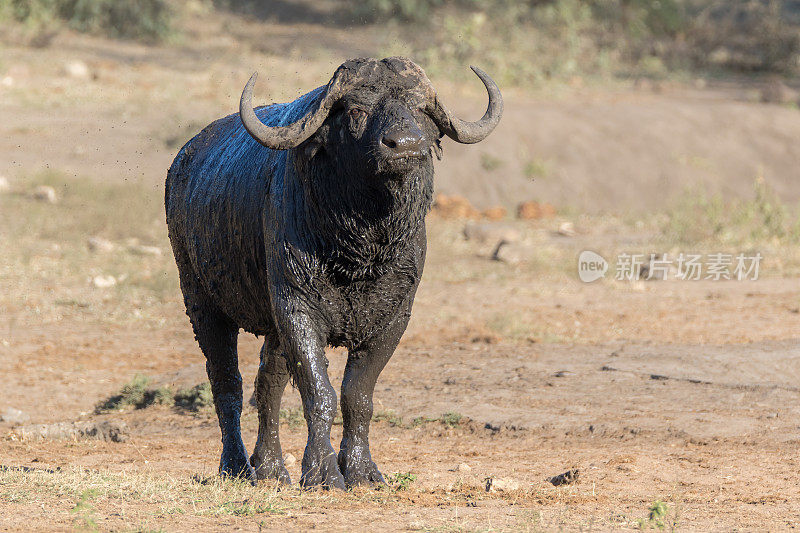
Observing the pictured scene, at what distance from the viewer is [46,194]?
15.5 meters

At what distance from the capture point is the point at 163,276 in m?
12.7

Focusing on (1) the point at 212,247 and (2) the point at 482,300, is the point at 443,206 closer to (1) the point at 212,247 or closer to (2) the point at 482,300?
(2) the point at 482,300

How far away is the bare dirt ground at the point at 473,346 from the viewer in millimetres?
5488

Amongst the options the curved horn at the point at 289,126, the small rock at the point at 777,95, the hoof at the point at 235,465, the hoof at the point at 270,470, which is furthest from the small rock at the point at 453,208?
the curved horn at the point at 289,126

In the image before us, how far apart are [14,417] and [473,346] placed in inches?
160

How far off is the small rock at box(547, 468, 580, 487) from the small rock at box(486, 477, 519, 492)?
14.5 inches

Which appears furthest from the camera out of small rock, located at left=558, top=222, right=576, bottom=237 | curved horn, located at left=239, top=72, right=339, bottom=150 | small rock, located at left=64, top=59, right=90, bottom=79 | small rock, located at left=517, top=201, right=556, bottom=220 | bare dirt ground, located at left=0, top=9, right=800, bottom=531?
small rock, located at left=64, top=59, right=90, bottom=79

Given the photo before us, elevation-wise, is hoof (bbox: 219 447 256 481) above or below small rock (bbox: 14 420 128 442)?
above

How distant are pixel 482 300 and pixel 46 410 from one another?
16.8 feet

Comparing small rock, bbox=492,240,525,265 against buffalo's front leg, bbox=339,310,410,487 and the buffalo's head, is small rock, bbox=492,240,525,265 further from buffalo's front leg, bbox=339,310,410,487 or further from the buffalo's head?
the buffalo's head

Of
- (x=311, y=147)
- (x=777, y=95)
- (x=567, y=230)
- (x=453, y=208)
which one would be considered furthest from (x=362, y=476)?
(x=777, y=95)

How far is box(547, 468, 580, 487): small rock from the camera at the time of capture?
20.5 feet

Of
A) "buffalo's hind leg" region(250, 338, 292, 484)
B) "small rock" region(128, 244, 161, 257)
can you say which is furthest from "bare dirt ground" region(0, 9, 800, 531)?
"buffalo's hind leg" region(250, 338, 292, 484)

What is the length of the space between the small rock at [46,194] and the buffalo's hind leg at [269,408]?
10028 mm
